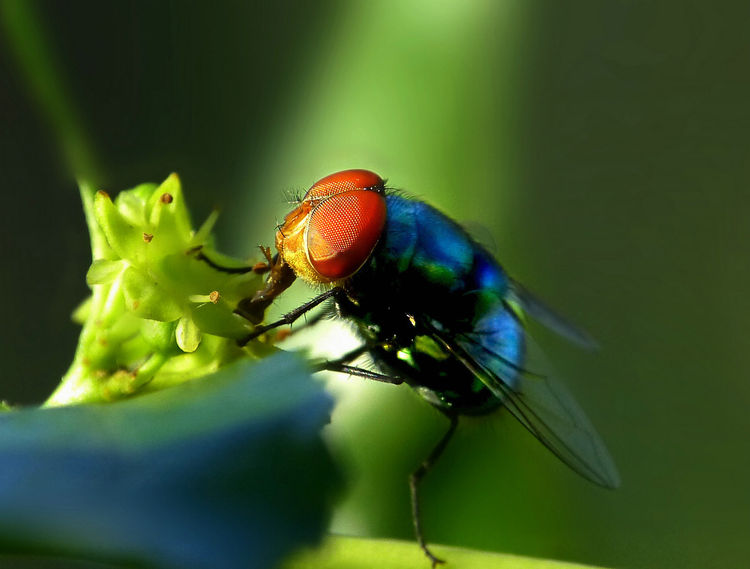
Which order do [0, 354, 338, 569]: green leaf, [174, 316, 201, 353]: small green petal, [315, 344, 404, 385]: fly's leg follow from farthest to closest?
[315, 344, 404, 385]: fly's leg < [174, 316, 201, 353]: small green petal < [0, 354, 338, 569]: green leaf

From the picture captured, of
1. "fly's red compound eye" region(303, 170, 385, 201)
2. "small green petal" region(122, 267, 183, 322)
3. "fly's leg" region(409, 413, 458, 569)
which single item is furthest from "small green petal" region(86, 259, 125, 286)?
"fly's leg" region(409, 413, 458, 569)

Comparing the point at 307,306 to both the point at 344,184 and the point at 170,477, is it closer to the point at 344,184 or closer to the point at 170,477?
the point at 344,184

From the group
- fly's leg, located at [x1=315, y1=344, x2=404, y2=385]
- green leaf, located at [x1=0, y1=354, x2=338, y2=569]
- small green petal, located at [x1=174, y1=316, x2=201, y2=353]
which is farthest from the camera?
fly's leg, located at [x1=315, y1=344, x2=404, y2=385]

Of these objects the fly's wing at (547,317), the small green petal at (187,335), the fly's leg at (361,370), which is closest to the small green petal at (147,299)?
the small green petal at (187,335)

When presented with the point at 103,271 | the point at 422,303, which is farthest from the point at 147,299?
the point at 422,303

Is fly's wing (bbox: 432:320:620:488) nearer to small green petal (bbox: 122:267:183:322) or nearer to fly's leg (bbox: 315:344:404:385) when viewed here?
fly's leg (bbox: 315:344:404:385)

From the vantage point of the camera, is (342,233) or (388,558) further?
(342,233)

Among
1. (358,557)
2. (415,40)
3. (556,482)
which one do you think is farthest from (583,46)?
(358,557)
